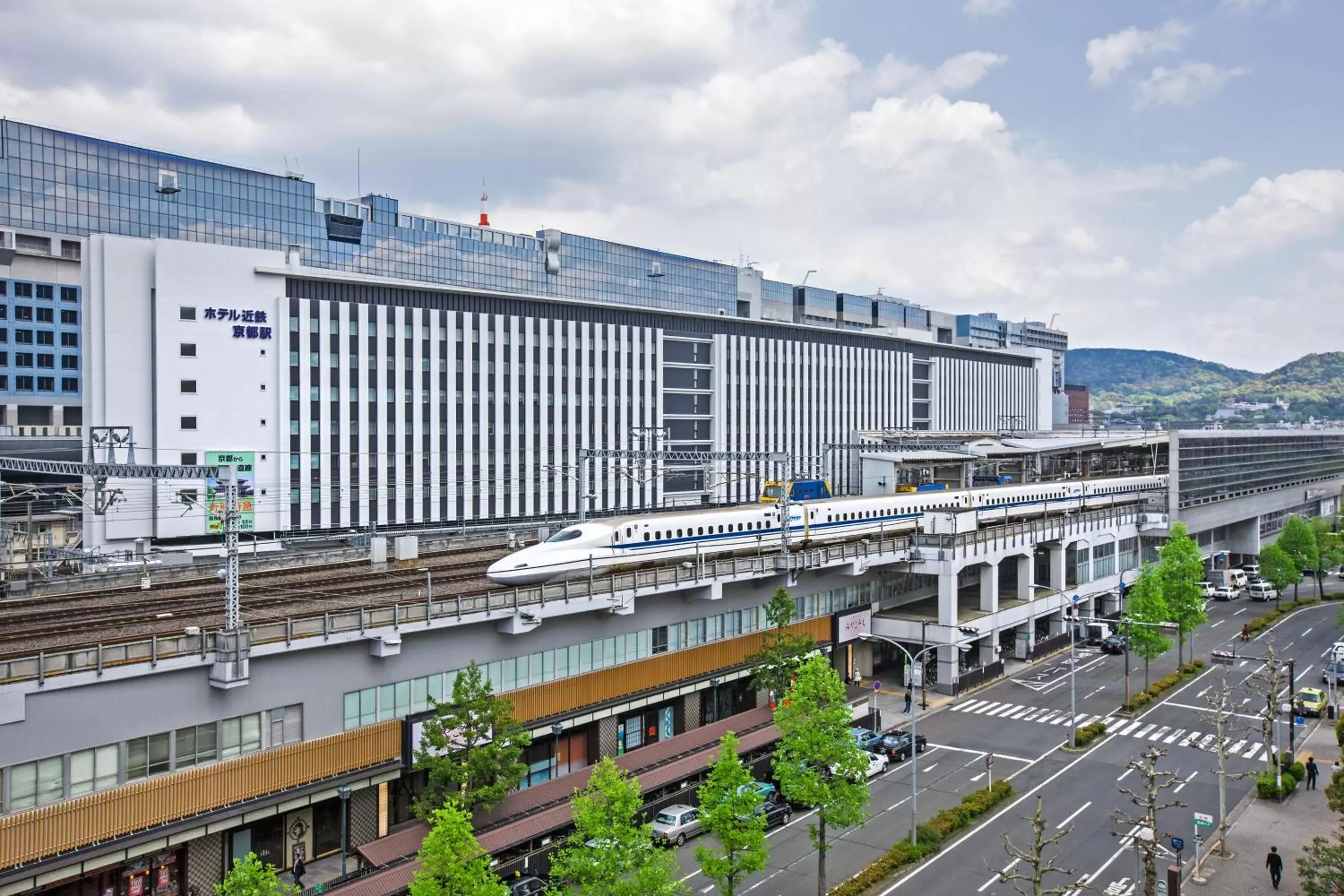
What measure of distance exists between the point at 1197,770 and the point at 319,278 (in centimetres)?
7933

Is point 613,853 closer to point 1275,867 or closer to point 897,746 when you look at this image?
point 1275,867

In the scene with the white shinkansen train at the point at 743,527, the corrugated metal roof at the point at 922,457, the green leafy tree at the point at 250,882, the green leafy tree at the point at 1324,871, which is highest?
the corrugated metal roof at the point at 922,457

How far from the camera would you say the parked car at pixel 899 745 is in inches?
2046

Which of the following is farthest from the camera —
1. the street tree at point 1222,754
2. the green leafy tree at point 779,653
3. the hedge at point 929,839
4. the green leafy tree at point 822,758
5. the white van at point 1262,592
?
the white van at point 1262,592

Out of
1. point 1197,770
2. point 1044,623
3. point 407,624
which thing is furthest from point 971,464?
point 407,624

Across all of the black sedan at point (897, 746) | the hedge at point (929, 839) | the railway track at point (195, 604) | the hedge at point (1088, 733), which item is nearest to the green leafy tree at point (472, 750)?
the railway track at point (195, 604)

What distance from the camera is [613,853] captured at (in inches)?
1127

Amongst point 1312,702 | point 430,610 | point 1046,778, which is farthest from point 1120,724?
point 430,610

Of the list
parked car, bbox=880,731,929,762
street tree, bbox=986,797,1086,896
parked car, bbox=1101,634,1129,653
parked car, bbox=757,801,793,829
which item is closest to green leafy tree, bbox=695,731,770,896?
street tree, bbox=986,797,1086,896

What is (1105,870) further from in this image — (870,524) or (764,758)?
(870,524)

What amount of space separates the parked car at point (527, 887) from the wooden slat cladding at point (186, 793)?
723cm

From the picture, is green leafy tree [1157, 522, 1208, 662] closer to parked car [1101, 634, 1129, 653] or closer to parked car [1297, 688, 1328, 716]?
parked car [1297, 688, 1328, 716]

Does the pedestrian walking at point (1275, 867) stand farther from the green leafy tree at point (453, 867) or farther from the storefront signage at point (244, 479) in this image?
the storefront signage at point (244, 479)

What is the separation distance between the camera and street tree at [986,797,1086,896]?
98.6ft
